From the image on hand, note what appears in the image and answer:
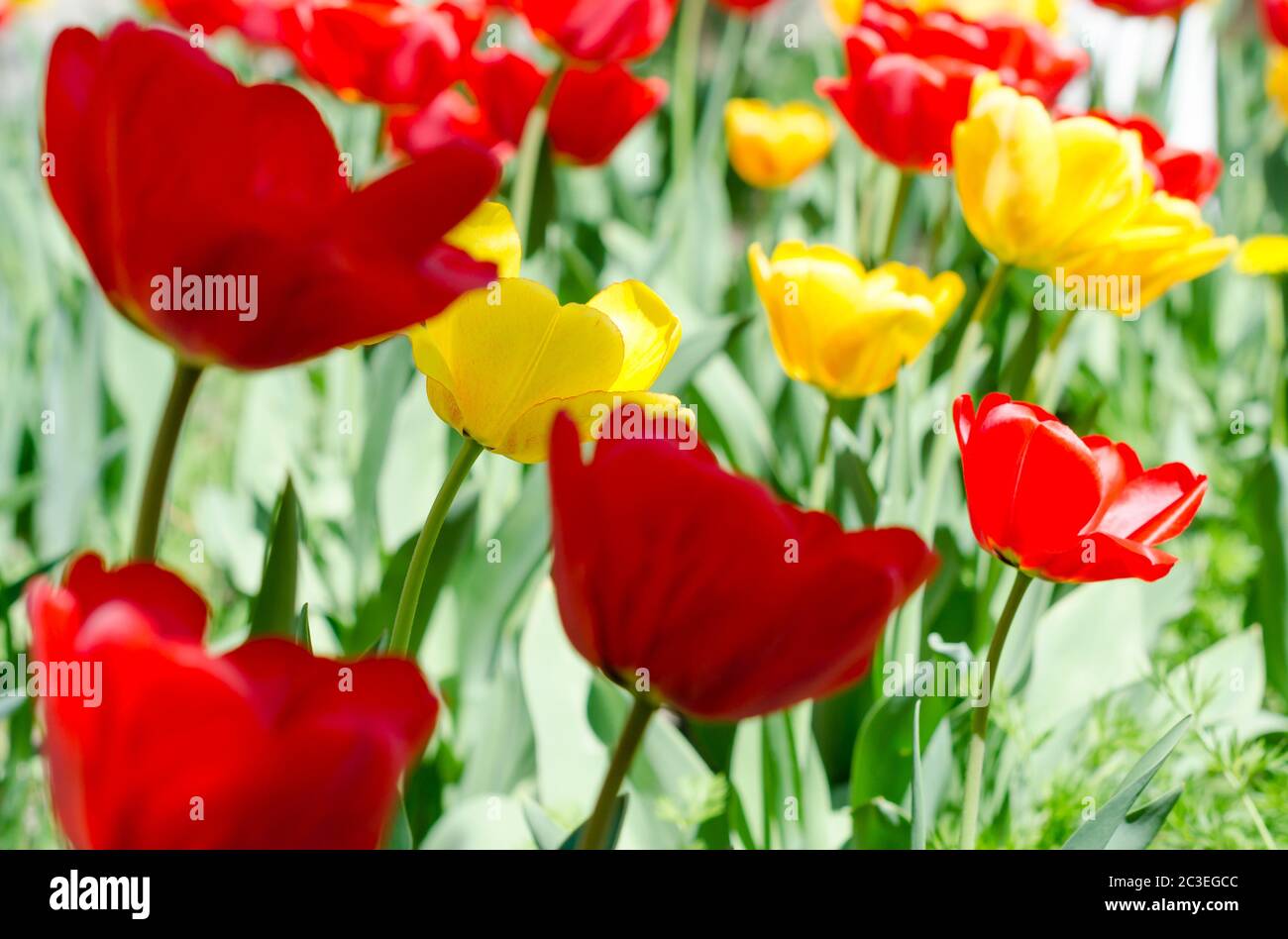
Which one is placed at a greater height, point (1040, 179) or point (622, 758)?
point (1040, 179)

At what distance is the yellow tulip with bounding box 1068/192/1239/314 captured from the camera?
722mm

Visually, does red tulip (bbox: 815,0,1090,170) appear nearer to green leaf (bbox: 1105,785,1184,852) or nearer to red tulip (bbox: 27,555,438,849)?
green leaf (bbox: 1105,785,1184,852)

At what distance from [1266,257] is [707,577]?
1.20 meters

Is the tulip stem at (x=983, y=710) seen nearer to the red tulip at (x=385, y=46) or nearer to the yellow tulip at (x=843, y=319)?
the yellow tulip at (x=843, y=319)

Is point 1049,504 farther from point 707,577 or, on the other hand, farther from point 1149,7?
point 1149,7

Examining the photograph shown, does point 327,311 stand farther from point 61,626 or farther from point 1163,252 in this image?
point 1163,252

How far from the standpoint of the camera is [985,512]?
498 mm

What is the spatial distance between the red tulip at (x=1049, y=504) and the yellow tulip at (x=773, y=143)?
3.54 feet

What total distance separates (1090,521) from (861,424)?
0.56 meters

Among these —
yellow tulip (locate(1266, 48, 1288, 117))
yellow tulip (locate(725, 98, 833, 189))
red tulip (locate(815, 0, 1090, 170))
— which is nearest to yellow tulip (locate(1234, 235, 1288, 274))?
red tulip (locate(815, 0, 1090, 170))

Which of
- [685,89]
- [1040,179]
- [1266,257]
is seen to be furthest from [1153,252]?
[685,89]

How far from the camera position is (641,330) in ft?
1.62

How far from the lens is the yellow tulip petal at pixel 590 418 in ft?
1.39
